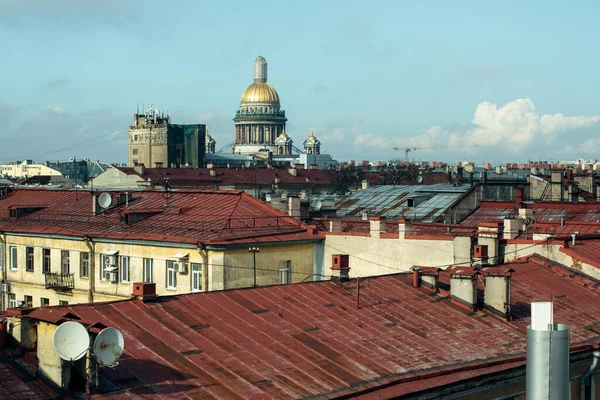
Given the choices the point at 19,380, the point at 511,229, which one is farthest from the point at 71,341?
the point at 511,229

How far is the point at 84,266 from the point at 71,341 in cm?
→ 2413

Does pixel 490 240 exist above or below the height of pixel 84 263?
above

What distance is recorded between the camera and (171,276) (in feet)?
116

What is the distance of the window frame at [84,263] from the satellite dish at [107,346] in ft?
76.7

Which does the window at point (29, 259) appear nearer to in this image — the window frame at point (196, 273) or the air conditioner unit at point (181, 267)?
the air conditioner unit at point (181, 267)

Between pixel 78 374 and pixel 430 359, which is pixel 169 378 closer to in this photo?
pixel 78 374

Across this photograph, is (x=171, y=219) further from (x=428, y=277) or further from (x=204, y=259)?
(x=428, y=277)

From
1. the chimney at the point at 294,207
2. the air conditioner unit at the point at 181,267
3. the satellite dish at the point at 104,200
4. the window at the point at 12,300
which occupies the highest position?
the satellite dish at the point at 104,200

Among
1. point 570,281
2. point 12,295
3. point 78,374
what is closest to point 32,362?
point 78,374

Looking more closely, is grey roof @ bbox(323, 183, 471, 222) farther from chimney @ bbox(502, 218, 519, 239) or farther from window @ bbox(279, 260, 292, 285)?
window @ bbox(279, 260, 292, 285)

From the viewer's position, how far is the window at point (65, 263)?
39094 mm

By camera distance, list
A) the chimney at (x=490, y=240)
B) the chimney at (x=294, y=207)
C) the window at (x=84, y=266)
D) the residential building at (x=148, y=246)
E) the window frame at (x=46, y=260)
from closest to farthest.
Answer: the chimney at (x=490, y=240) → the residential building at (x=148, y=246) → the window at (x=84, y=266) → the window frame at (x=46, y=260) → the chimney at (x=294, y=207)

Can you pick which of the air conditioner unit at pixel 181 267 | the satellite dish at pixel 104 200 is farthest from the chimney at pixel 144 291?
the satellite dish at pixel 104 200

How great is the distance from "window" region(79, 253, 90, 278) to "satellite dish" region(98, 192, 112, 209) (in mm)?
3121
